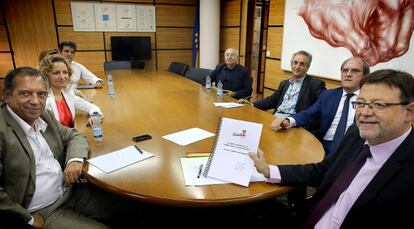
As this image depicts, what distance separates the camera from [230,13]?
637cm

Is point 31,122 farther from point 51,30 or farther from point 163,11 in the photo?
point 163,11

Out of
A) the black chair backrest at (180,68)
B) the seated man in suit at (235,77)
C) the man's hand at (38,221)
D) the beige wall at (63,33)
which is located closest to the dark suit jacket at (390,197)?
the man's hand at (38,221)

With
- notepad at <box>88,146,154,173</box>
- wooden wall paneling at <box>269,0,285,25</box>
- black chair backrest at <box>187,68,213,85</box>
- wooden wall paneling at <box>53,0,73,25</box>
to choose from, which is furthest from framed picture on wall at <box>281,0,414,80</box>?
wooden wall paneling at <box>53,0,73,25</box>

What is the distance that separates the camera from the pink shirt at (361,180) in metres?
1.00

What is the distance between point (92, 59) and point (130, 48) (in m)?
0.89

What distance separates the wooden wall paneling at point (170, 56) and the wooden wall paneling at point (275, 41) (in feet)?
9.04

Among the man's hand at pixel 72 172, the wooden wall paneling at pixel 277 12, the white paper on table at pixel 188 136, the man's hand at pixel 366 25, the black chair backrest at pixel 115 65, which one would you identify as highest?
the wooden wall paneling at pixel 277 12

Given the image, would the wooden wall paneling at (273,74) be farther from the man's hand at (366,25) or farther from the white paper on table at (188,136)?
the white paper on table at (188,136)

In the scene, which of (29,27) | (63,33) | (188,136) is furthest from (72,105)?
(29,27)

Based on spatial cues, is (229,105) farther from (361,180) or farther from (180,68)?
(180,68)

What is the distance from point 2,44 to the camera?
5.55 metres

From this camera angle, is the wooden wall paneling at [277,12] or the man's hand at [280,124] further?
the wooden wall paneling at [277,12]

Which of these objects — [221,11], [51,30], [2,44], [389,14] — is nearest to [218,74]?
[389,14]

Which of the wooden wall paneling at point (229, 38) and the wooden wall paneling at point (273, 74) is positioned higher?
the wooden wall paneling at point (229, 38)
